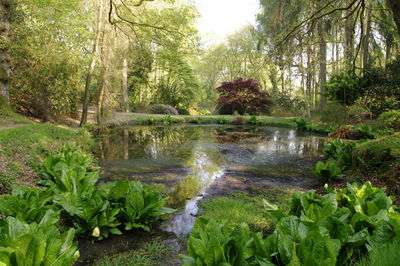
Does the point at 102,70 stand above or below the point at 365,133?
above

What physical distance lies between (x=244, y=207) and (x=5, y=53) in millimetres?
10112

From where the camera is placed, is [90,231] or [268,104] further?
[268,104]

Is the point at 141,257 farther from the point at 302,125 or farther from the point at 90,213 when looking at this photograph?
the point at 302,125

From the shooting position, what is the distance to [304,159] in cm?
879

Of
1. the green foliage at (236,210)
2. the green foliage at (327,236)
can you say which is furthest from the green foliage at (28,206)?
the green foliage at (327,236)

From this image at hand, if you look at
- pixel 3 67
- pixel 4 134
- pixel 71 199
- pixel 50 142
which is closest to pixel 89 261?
pixel 71 199

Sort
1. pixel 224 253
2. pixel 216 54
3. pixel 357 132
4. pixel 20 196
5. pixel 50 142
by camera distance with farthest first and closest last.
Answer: pixel 216 54
pixel 357 132
pixel 50 142
pixel 20 196
pixel 224 253

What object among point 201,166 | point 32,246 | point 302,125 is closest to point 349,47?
point 302,125

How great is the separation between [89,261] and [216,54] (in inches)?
1602

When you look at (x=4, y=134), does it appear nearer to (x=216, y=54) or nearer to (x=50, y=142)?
(x=50, y=142)

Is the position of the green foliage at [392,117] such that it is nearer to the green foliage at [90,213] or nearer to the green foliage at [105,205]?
the green foliage at [105,205]

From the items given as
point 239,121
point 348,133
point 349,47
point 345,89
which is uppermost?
point 349,47

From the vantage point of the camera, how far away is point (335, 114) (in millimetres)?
14719

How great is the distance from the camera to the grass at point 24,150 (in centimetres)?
469
